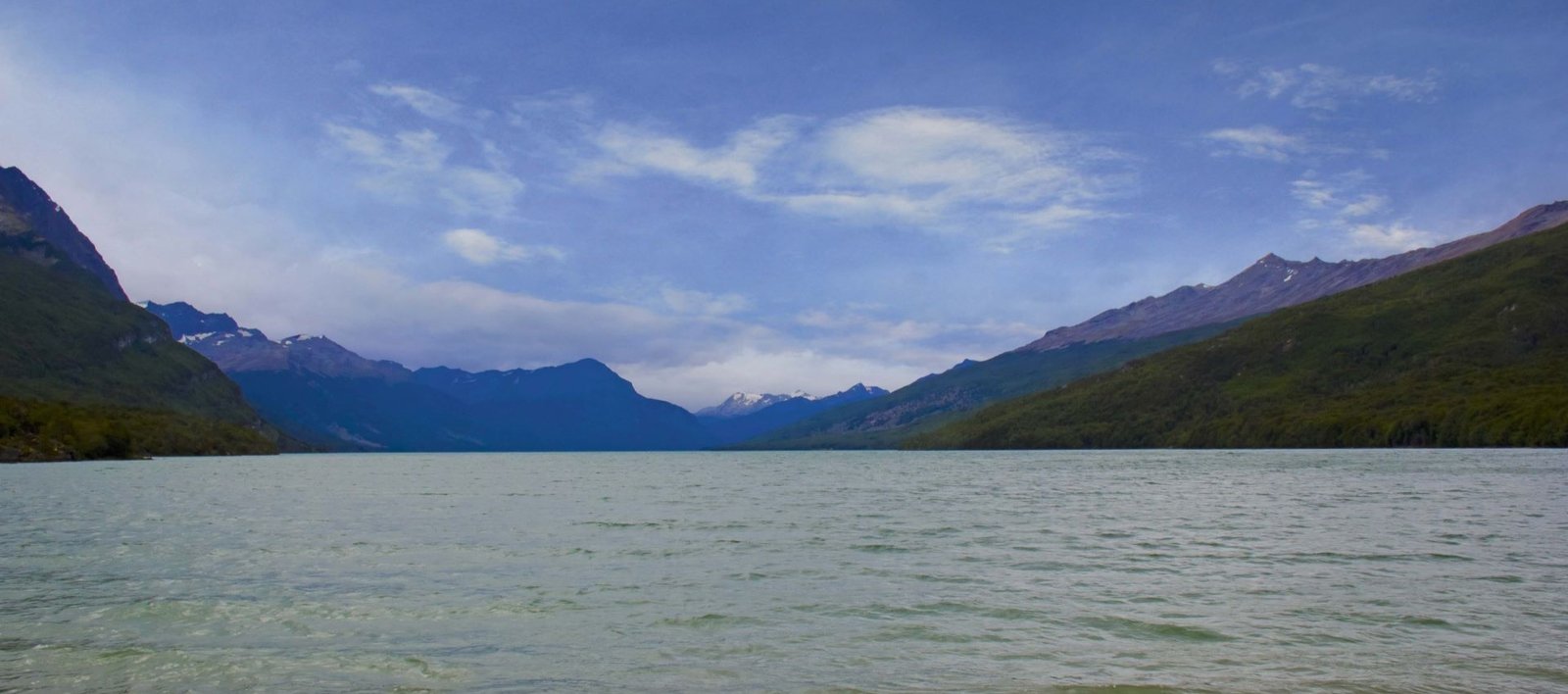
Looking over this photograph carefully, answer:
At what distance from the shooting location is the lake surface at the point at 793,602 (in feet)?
66.0

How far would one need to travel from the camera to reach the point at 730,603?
29094 millimetres

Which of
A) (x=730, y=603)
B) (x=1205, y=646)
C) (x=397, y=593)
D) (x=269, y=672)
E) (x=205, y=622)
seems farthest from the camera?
(x=397, y=593)

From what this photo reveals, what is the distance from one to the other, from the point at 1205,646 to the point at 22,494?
97.5 m

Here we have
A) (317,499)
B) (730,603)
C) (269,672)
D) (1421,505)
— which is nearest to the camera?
(269,672)

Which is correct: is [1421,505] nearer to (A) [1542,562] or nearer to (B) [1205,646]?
(A) [1542,562]

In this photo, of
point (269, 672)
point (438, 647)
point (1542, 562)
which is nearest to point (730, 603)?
point (438, 647)

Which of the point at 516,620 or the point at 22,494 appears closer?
the point at 516,620

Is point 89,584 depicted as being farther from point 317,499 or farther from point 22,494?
point 22,494

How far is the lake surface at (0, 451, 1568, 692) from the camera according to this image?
20109 mm

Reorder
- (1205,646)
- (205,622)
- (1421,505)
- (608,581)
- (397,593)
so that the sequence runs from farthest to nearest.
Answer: (1421,505) < (608,581) < (397,593) < (205,622) < (1205,646)

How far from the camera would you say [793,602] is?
2941 centimetres

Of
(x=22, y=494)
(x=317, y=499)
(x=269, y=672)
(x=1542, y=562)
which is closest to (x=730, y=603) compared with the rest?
(x=269, y=672)

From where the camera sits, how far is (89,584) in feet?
106

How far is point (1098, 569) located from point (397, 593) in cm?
2388
